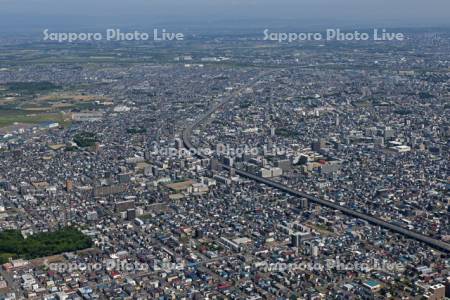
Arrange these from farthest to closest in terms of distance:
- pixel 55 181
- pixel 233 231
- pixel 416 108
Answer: pixel 416 108 → pixel 55 181 → pixel 233 231

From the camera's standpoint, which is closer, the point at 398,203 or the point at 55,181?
the point at 398,203

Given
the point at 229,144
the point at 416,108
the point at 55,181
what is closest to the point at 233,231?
the point at 55,181

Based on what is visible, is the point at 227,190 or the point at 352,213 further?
the point at 227,190

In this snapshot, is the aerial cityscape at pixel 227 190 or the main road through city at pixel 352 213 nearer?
the aerial cityscape at pixel 227 190

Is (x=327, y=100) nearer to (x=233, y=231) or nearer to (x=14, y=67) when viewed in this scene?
(x=233, y=231)

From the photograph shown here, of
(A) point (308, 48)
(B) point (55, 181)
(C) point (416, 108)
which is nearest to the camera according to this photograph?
(B) point (55, 181)

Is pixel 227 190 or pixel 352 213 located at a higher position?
pixel 227 190

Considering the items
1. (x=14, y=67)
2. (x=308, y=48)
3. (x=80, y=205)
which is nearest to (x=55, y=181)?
(x=80, y=205)

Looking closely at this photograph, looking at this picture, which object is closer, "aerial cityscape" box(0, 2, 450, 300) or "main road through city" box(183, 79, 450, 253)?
"aerial cityscape" box(0, 2, 450, 300)
